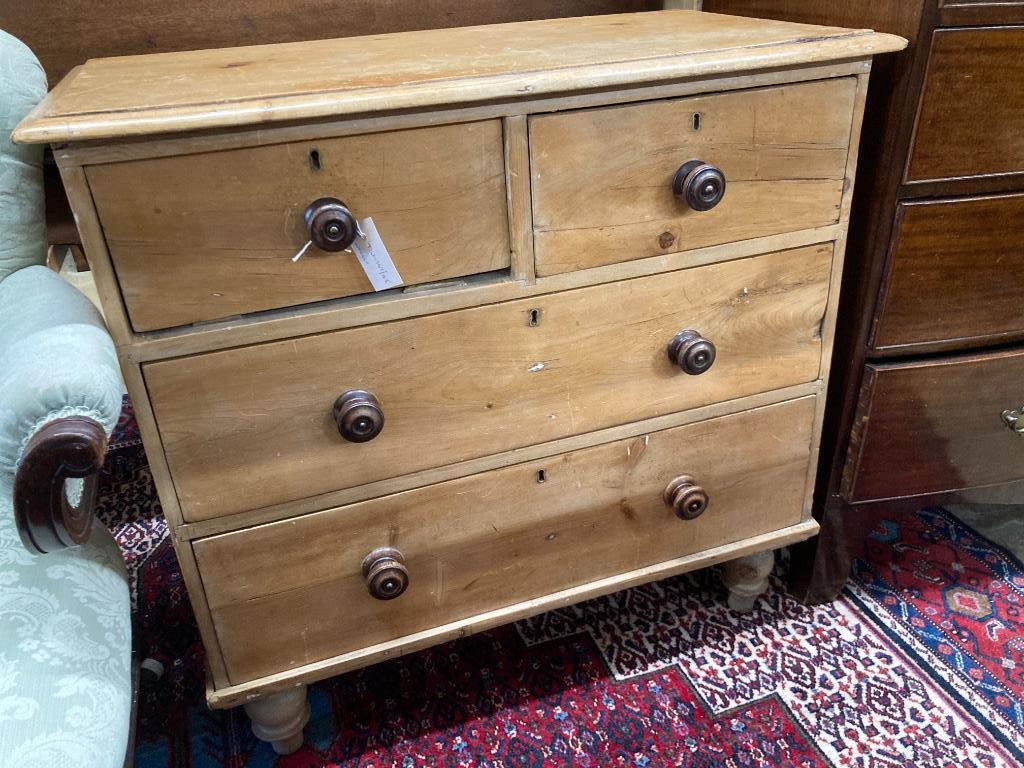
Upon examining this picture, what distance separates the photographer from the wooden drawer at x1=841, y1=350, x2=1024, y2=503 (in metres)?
1.07

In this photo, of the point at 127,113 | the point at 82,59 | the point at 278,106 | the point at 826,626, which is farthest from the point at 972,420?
the point at 82,59

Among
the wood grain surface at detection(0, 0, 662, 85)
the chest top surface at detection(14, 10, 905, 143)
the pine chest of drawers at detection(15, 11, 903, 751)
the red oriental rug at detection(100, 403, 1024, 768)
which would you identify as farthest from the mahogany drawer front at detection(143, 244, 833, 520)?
the wood grain surface at detection(0, 0, 662, 85)

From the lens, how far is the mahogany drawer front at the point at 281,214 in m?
0.71

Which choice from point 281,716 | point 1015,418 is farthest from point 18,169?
point 1015,418

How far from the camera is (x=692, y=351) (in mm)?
939

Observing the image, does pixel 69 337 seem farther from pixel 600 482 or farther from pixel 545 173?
pixel 600 482

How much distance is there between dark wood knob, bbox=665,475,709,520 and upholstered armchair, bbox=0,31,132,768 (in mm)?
643

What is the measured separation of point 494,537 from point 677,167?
484mm

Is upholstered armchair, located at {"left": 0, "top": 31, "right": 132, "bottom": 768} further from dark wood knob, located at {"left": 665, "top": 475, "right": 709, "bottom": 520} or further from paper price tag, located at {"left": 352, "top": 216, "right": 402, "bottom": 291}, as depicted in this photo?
dark wood knob, located at {"left": 665, "top": 475, "right": 709, "bottom": 520}

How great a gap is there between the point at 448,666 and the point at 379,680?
0.10 metres

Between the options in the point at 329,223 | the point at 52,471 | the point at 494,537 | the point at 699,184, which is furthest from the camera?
the point at 494,537

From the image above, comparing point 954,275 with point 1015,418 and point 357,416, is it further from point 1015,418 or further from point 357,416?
point 357,416

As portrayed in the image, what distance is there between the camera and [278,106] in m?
0.70

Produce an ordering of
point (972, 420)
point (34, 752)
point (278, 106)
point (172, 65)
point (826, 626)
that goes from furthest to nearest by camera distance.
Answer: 1. point (826, 626)
2. point (972, 420)
3. point (172, 65)
4. point (278, 106)
5. point (34, 752)
